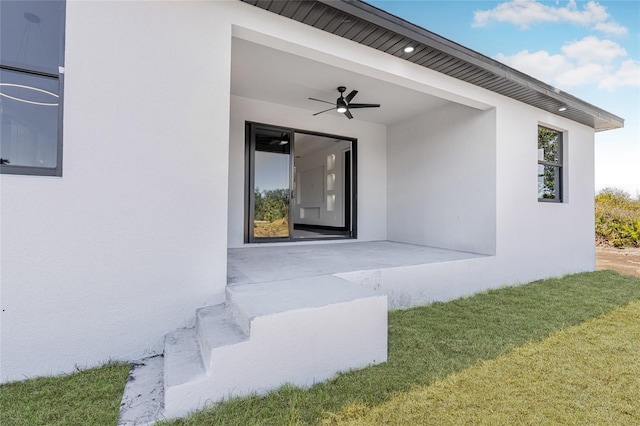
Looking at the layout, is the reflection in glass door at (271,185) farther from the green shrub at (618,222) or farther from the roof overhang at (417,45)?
the green shrub at (618,222)

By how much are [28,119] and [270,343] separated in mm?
2317

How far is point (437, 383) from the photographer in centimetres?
193

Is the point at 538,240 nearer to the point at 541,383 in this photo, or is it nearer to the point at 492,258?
the point at 492,258

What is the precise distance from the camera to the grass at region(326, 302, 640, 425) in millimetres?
1618

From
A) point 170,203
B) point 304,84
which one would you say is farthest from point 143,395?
point 304,84

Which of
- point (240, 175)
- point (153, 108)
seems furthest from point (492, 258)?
point (153, 108)

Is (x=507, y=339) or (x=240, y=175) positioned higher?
(x=240, y=175)

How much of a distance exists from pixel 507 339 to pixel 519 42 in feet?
19.7

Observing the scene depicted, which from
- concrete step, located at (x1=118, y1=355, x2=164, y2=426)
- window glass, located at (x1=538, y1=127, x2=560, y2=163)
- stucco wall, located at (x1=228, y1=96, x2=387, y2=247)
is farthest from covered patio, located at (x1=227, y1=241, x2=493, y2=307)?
window glass, located at (x1=538, y1=127, x2=560, y2=163)

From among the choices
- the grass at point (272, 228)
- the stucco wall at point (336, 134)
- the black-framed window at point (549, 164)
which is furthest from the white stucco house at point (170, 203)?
the black-framed window at point (549, 164)

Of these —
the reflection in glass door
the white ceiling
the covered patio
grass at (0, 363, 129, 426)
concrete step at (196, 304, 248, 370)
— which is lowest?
grass at (0, 363, 129, 426)

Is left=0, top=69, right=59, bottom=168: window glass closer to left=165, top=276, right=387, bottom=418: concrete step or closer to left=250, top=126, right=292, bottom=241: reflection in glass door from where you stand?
left=165, top=276, right=387, bottom=418: concrete step

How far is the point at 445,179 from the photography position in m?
5.44

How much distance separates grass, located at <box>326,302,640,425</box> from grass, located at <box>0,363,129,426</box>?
1.30 m
